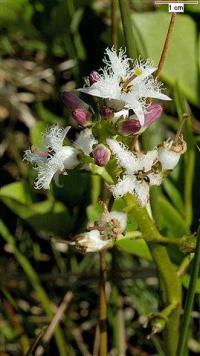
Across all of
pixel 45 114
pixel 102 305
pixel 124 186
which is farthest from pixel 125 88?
pixel 45 114

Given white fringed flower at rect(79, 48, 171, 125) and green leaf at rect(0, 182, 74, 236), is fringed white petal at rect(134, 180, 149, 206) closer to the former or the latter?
white fringed flower at rect(79, 48, 171, 125)

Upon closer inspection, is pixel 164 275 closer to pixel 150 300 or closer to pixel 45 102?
pixel 150 300

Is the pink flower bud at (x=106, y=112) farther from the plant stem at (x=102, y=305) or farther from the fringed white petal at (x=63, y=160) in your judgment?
the plant stem at (x=102, y=305)

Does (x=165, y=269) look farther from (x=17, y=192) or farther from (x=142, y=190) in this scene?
(x=17, y=192)

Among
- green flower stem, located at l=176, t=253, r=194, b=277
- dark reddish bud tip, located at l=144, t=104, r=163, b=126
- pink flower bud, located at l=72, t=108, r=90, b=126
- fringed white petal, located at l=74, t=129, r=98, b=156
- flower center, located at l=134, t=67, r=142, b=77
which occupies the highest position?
flower center, located at l=134, t=67, r=142, b=77

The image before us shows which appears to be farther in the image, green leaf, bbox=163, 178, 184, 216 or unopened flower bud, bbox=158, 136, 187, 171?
green leaf, bbox=163, 178, 184, 216

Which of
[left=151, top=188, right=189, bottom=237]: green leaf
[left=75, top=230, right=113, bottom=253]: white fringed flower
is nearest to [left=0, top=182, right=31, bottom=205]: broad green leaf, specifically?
[left=151, top=188, right=189, bottom=237]: green leaf
